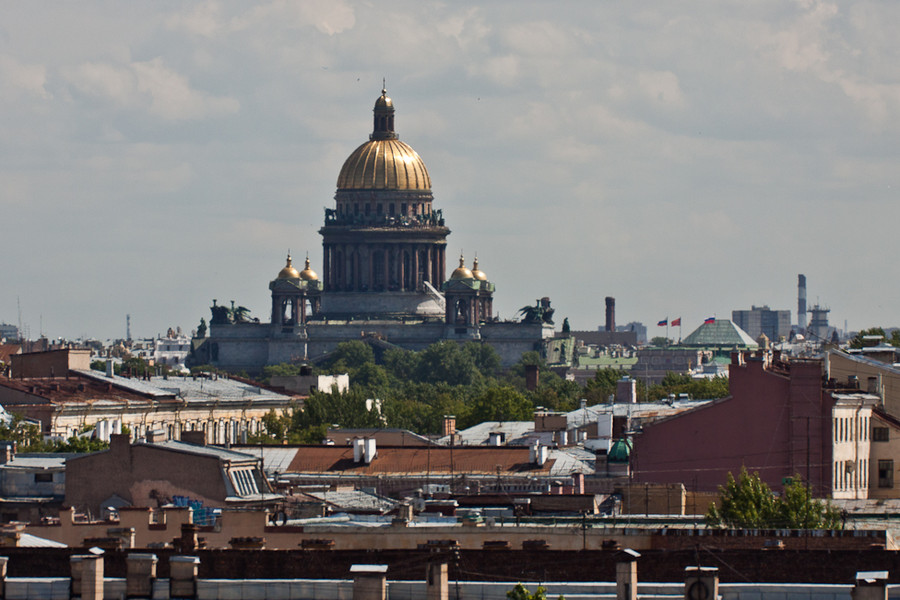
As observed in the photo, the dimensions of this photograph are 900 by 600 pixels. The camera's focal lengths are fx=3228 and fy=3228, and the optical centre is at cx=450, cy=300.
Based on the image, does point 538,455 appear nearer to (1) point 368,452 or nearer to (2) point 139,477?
(1) point 368,452

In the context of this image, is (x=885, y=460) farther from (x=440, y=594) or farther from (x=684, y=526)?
(x=440, y=594)

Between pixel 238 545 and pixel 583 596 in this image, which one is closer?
pixel 583 596

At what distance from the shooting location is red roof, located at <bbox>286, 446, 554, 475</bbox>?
7538 cm

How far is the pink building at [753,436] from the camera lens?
6259cm

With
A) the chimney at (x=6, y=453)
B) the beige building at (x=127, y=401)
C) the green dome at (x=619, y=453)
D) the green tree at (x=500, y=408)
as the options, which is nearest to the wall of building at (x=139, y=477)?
the chimney at (x=6, y=453)

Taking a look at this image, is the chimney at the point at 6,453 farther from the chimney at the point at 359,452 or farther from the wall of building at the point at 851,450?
the wall of building at the point at 851,450

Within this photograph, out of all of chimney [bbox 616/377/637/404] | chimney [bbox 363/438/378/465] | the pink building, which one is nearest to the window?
the pink building

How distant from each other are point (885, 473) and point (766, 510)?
14.2m

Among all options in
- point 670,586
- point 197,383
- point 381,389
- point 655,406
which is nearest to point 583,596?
point 670,586

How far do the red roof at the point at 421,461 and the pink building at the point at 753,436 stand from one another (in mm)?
9030

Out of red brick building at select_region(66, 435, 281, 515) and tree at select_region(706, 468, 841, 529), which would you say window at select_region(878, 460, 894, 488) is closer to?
tree at select_region(706, 468, 841, 529)

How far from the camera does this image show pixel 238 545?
4094 cm

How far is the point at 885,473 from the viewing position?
6481 centimetres

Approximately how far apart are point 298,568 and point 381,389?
491ft
